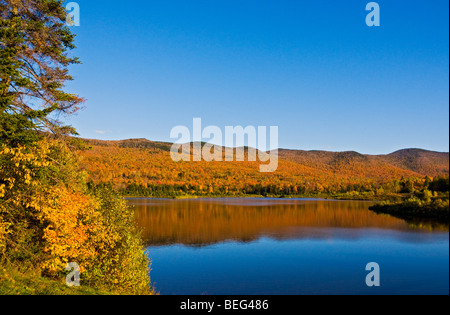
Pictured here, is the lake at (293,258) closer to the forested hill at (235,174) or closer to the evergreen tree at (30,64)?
the evergreen tree at (30,64)

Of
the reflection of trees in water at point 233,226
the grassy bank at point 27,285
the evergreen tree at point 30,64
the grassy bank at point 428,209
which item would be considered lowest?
the reflection of trees in water at point 233,226

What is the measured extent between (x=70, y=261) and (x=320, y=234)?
30973 mm

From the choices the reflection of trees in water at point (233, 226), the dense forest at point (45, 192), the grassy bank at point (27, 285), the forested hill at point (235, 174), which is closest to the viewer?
the grassy bank at point (27, 285)

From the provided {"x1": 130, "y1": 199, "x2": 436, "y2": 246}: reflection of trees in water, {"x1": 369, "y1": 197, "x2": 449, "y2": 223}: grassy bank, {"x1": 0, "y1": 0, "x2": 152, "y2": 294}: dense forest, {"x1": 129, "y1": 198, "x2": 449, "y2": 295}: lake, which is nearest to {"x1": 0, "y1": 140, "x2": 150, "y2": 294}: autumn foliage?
{"x1": 0, "y1": 0, "x2": 152, "y2": 294}: dense forest

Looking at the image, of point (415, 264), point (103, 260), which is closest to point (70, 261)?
point (103, 260)

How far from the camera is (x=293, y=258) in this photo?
27719mm

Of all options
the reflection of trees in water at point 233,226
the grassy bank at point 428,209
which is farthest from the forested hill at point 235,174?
the grassy bank at point 428,209

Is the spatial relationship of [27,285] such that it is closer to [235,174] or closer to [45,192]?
[45,192]

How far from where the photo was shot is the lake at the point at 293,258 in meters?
19.3

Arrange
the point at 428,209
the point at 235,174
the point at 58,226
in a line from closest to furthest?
1. the point at 58,226
2. the point at 428,209
3. the point at 235,174

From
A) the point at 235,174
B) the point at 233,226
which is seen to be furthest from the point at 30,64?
the point at 235,174

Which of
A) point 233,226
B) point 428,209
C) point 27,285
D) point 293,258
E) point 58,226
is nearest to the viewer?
point 27,285

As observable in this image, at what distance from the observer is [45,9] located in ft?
47.3
